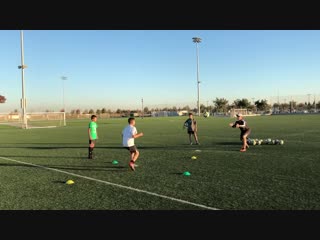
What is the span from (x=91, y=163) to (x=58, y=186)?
3.56m

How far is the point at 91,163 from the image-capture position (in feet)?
38.1

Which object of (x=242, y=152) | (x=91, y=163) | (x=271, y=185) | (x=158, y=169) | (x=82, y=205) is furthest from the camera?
(x=242, y=152)

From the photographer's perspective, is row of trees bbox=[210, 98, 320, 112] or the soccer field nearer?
the soccer field

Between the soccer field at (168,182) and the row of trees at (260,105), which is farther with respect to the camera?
the row of trees at (260,105)

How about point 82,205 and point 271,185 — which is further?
point 271,185

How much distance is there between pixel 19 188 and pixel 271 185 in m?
5.99

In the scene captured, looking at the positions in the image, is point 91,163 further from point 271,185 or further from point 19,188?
point 271,185

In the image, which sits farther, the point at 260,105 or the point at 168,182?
the point at 260,105

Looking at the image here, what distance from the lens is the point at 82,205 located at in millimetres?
6289
